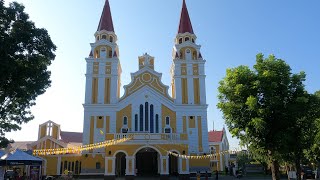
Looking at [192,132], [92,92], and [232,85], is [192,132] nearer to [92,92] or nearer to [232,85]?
[92,92]

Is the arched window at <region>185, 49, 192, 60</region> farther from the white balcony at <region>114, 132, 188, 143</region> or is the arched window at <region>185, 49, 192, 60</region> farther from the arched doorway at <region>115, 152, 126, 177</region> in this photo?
the arched doorway at <region>115, 152, 126, 177</region>

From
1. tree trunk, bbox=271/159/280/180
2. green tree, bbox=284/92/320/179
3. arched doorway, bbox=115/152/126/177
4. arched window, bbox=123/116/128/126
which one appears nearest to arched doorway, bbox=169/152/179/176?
arched doorway, bbox=115/152/126/177

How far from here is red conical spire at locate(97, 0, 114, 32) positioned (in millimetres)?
44000

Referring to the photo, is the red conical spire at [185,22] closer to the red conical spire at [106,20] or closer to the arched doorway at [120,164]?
the red conical spire at [106,20]

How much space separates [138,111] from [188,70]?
819 centimetres

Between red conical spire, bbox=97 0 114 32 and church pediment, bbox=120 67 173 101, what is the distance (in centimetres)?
730

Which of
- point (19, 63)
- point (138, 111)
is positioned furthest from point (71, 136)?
point (19, 63)

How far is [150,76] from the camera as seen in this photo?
139ft

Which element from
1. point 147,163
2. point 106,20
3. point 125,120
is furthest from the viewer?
point 106,20

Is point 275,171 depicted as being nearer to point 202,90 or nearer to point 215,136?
point 202,90

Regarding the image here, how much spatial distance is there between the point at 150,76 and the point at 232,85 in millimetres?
23201

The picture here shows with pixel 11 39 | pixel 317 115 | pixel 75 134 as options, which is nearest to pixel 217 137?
pixel 75 134

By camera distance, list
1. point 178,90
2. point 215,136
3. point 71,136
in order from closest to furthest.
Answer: point 178,90, point 215,136, point 71,136

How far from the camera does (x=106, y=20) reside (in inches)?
1764
